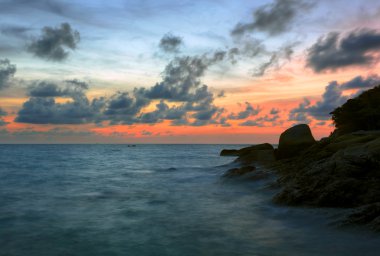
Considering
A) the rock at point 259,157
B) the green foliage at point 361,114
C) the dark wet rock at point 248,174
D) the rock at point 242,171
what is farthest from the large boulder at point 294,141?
the green foliage at point 361,114

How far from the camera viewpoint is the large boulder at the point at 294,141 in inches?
1018

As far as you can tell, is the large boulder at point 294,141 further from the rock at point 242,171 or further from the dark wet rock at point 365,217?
the dark wet rock at point 365,217

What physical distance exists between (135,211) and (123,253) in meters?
5.23

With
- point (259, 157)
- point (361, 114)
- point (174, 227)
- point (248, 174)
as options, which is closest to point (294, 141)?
point (259, 157)

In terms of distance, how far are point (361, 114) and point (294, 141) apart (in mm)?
27698

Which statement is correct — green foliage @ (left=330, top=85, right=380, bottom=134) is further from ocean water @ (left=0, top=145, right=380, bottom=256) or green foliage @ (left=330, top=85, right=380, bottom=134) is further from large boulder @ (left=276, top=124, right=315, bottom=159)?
ocean water @ (left=0, top=145, right=380, bottom=256)

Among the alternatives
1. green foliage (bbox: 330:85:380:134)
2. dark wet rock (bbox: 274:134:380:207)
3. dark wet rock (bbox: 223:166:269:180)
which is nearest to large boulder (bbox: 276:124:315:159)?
dark wet rock (bbox: 223:166:269:180)

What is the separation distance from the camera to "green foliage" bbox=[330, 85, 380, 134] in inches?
1831

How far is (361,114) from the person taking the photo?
159 feet

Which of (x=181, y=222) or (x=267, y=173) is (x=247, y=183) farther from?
(x=181, y=222)

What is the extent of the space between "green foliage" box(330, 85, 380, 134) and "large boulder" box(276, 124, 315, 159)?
909 inches

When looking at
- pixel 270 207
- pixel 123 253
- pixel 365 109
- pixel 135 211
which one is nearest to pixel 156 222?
pixel 135 211

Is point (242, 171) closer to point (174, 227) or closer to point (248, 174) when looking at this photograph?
point (248, 174)

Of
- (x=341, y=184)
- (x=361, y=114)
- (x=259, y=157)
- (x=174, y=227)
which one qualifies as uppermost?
(x=361, y=114)
